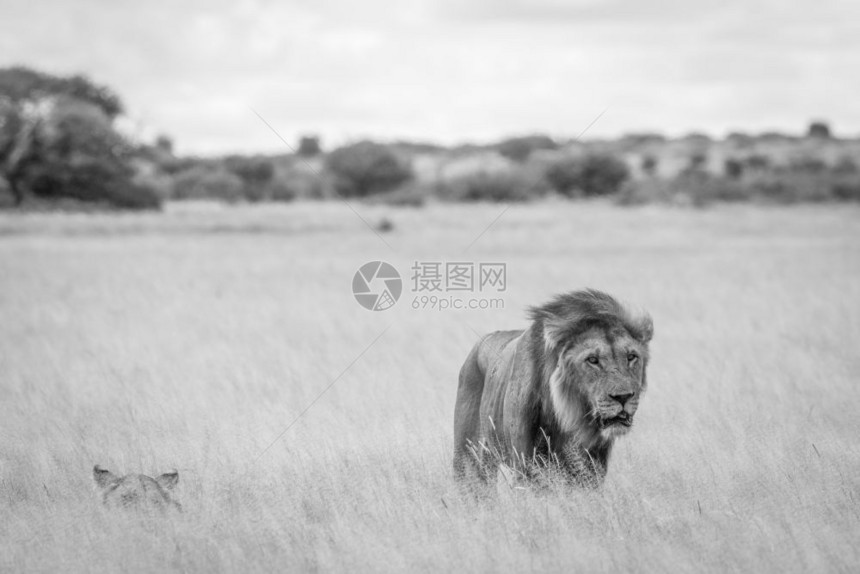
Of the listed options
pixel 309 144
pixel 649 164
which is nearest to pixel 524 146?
pixel 649 164

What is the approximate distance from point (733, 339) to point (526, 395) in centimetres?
740

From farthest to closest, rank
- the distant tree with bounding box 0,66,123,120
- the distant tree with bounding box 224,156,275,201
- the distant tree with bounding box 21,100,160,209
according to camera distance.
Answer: the distant tree with bounding box 224,156,275,201, the distant tree with bounding box 0,66,123,120, the distant tree with bounding box 21,100,160,209

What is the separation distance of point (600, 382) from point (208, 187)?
45.9 meters

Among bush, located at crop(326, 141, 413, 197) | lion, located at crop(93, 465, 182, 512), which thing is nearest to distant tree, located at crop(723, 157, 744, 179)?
bush, located at crop(326, 141, 413, 197)

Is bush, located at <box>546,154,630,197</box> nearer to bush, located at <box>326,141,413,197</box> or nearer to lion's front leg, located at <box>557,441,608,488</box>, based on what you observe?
bush, located at <box>326,141,413,197</box>

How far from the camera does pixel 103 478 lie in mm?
5945

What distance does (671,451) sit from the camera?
22.4ft

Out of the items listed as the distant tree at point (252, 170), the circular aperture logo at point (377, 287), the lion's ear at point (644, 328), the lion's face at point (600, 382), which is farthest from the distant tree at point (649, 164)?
the lion's face at point (600, 382)

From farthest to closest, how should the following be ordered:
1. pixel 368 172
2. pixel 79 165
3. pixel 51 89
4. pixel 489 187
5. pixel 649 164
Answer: pixel 649 164 → pixel 368 172 → pixel 489 187 → pixel 51 89 → pixel 79 165

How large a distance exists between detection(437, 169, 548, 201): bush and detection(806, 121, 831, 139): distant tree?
2397 inches

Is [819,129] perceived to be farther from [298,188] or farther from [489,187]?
[298,188]

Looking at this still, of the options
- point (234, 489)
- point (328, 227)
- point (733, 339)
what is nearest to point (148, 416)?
point (234, 489)

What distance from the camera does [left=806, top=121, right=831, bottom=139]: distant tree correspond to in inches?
3826

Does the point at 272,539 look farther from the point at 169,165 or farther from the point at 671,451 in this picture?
the point at 169,165
